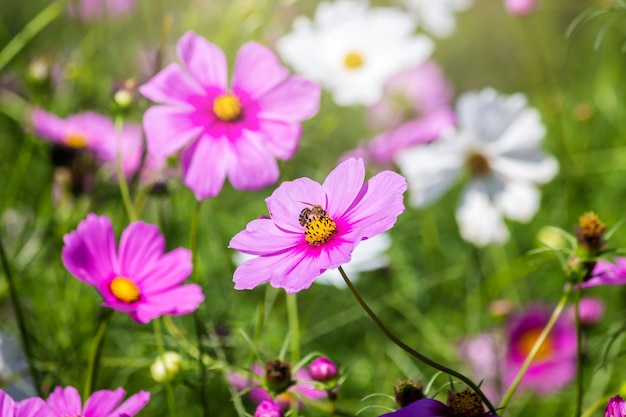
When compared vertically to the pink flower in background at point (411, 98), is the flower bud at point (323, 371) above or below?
below

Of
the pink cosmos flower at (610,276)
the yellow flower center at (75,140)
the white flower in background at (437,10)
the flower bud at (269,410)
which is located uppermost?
the white flower in background at (437,10)

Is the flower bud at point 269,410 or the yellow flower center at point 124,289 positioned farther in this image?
the yellow flower center at point 124,289

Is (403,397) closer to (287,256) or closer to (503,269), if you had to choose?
(287,256)

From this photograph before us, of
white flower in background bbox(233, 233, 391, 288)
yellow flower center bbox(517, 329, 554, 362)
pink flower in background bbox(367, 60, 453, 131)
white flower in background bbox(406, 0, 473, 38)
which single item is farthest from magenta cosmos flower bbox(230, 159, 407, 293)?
pink flower in background bbox(367, 60, 453, 131)

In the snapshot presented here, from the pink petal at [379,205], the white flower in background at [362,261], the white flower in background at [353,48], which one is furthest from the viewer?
the white flower in background at [353,48]

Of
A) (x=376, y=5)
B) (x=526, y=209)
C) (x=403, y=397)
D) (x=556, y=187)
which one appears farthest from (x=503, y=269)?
(x=376, y=5)

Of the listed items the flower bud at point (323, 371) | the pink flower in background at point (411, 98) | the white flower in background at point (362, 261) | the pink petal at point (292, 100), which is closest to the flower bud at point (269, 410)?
the flower bud at point (323, 371)

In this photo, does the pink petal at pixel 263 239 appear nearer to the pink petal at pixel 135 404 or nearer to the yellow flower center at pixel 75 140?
the pink petal at pixel 135 404

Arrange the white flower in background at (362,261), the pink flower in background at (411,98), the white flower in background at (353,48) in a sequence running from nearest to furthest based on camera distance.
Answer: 1. the white flower in background at (362,261)
2. the white flower in background at (353,48)
3. the pink flower in background at (411,98)
